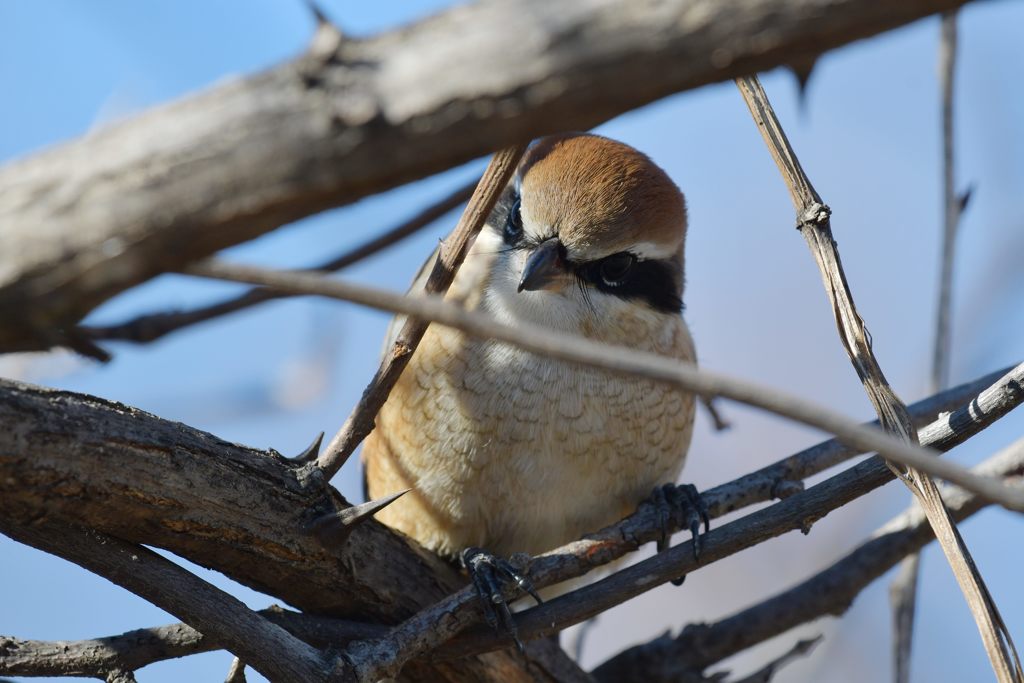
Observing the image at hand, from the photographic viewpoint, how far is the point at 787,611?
3.48m

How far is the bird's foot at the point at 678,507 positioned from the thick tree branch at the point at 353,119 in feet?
6.60

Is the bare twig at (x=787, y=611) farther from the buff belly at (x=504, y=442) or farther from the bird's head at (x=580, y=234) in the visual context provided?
the bird's head at (x=580, y=234)

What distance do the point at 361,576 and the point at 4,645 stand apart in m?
0.87

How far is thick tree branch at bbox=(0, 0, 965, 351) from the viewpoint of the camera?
121 centimetres

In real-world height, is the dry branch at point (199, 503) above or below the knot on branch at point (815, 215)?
below

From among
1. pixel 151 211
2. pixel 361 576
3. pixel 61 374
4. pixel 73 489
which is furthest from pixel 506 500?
pixel 151 211

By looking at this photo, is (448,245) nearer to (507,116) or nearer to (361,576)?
(361,576)

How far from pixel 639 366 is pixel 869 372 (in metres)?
1.21

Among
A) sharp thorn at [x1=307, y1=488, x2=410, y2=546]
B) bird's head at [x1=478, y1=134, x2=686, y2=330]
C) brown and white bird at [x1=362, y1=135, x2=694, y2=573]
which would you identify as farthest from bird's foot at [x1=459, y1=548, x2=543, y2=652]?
bird's head at [x1=478, y1=134, x2=686, y2=330]

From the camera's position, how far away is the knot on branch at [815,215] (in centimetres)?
240

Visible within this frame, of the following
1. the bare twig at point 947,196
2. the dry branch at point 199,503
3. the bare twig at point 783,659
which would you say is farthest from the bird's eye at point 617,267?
the bare twig at point 783,659

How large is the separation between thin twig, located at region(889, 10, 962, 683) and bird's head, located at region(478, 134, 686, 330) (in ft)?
3.09

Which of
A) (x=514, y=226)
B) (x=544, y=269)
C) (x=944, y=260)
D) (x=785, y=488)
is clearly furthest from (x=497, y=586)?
(x=944, y=260)

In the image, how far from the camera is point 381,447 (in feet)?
11.6
